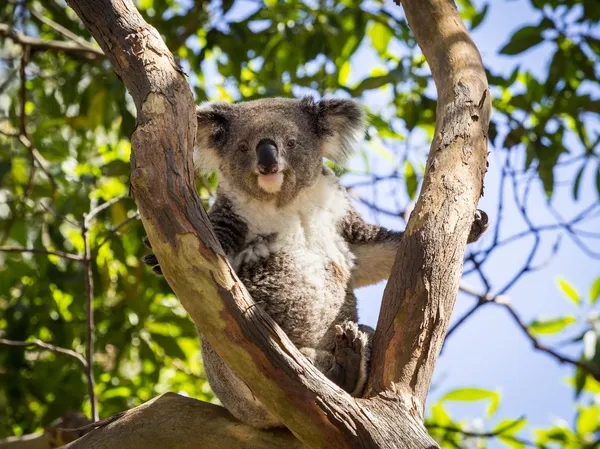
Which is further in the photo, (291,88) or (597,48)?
(291,88)

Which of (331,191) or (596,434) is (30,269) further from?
(596,434)

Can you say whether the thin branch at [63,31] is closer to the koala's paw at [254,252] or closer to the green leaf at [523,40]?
the koala's paw at [254,252]

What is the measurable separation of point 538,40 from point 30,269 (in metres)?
3.26

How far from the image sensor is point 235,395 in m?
2.69

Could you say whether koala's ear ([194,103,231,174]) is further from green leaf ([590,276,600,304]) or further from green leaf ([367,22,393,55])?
green leaf ([590,276,600,304])

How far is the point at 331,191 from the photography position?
327cm

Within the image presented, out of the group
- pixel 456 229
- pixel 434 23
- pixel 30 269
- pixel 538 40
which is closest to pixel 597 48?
pixel 538 40

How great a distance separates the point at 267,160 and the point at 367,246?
2.18 ft

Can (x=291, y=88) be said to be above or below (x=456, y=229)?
above

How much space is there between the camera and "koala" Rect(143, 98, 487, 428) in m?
2.89

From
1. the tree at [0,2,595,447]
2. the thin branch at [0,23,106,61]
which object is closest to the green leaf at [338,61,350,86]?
the tree at [0,2,595,447]

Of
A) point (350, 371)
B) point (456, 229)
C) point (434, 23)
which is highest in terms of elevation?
point (434, 23)

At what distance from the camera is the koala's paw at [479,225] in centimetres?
285

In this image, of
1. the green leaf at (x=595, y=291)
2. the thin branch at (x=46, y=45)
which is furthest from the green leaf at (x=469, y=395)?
the thin branch at (x=46, y=45)
